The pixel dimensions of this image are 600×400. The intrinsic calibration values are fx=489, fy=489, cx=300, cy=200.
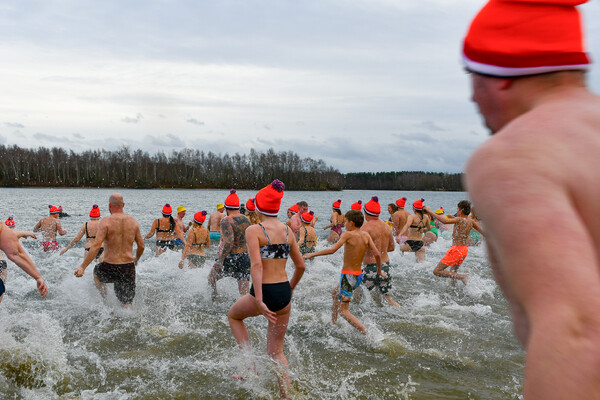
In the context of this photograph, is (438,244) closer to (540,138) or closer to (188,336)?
(188,336)

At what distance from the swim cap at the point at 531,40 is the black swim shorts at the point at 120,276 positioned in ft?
28.0

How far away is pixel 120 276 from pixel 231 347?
8.19ft

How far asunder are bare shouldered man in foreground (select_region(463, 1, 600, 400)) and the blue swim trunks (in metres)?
7.48

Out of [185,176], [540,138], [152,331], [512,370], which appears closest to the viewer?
[540,138]

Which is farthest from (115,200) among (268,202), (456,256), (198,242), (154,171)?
(154,171)

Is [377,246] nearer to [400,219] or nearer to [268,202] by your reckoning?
[268,202]

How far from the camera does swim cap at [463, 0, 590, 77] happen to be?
2.79 feet

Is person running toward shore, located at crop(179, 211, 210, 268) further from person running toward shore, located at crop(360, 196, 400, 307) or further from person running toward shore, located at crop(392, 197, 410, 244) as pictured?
person running toward shore, located at crop(392, 197, 410, 244)

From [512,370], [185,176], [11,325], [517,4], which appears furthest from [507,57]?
[185,176]

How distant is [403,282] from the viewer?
13.3 metres

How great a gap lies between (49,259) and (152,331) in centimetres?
941

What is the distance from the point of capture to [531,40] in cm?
85

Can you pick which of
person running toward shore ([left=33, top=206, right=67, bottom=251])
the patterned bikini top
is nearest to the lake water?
the patterned bikini top

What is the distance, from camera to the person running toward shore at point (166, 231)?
1466 centimetres
